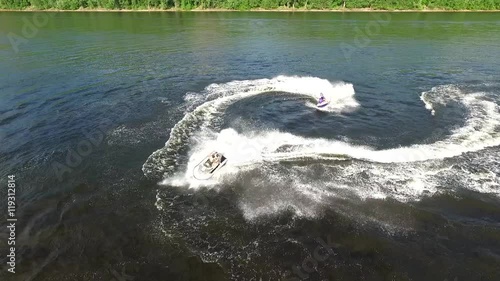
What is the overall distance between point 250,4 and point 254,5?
1.62m

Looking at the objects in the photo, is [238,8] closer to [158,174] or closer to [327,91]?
[327,91]

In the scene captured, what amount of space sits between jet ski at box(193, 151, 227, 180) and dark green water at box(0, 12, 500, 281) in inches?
34.7

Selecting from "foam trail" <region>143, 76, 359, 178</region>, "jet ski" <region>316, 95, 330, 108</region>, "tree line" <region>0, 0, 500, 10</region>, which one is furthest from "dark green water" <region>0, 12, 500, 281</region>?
"tree line" <region>0, 0, 500, 10</region>

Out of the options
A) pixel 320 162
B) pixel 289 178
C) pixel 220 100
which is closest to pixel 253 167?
pixel 289 178

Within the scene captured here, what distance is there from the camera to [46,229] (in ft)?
74.9

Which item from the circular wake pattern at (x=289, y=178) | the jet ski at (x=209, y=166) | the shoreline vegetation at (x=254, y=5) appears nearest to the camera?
the circular wake pattern at (x=289, y=178)

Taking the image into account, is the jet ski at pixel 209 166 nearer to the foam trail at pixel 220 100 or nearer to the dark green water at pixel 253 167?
the dark green water at pixel 253 167

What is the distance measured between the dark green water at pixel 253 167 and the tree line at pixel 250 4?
77363 millimetres

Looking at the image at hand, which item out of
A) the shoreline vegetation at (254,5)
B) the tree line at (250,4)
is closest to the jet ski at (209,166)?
the shoreline vegetation at (254,5)

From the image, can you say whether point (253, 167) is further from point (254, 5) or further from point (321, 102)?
point (254, 5)

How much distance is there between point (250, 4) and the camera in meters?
136

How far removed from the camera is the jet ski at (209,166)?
27078 millimetres

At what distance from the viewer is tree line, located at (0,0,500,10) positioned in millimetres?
125562

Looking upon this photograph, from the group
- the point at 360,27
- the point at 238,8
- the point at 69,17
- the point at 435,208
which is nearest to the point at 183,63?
the point at 435,208
